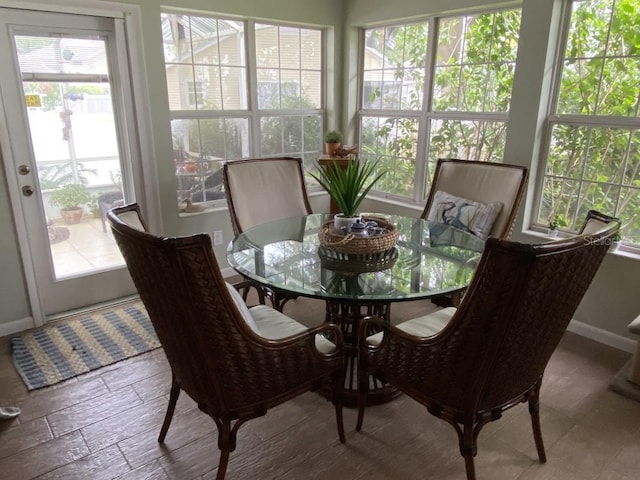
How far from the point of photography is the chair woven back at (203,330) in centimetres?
124

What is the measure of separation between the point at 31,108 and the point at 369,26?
264cm

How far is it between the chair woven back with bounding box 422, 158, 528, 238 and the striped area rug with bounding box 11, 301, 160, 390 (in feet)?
6.50

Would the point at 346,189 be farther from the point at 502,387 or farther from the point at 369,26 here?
the point at 369,26

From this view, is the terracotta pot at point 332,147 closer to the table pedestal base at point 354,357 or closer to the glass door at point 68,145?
the glass door at point 68,145

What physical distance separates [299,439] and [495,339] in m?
1.03

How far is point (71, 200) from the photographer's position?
300cm

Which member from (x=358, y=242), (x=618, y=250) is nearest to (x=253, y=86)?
(x=358, y=242)

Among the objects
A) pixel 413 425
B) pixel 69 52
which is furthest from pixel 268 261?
pixel 69 52

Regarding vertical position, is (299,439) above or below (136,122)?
→ below

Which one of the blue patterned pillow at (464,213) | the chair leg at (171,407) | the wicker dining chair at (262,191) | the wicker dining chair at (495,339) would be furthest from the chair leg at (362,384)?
the blue patterned pillow at (464,213)

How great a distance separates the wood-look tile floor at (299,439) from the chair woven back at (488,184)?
901 millimetres

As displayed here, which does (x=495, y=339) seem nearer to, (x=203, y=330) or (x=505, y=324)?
(x=505, y=324)

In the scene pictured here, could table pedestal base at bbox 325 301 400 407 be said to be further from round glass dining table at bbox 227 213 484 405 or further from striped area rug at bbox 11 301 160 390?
striped area rug at bbox 11 301 160 390

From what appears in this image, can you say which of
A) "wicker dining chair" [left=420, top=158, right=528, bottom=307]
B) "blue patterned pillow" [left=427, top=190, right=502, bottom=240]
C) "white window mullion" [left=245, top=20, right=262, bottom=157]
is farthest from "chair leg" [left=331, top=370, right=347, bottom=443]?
"white window mullion" [left=245, top=20, right=262, bottom=157]
